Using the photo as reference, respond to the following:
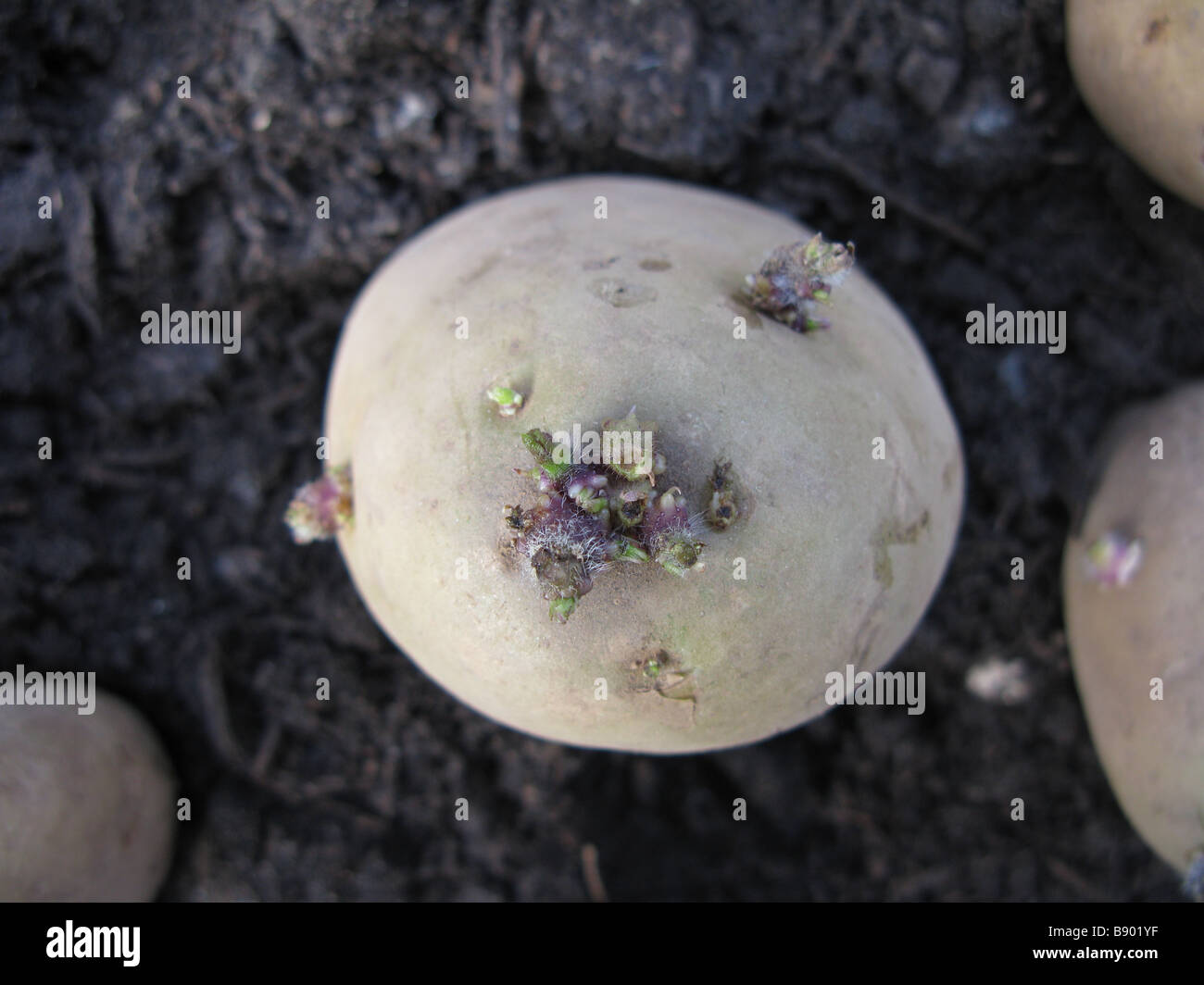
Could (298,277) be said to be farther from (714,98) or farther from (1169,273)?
(1169,273)

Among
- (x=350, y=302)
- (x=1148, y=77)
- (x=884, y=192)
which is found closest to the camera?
(x=1148, y=77)

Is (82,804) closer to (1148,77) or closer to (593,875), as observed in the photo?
(593,875)

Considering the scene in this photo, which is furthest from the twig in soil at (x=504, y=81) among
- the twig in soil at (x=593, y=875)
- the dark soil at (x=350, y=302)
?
the twig in soil at (x=593, y=875)

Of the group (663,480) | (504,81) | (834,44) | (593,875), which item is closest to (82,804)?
(593,875)

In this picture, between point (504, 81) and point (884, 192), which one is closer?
point (504, 81)

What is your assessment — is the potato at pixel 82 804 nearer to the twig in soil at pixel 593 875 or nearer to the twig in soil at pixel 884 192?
the twig in soil at pixel 593 875

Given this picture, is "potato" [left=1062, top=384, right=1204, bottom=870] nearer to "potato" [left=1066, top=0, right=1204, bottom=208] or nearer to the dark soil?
the dark soil

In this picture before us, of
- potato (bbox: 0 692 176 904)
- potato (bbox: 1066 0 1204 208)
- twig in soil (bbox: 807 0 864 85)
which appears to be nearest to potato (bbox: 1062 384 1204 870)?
potato (bbox: 1066 0 1204 208)
